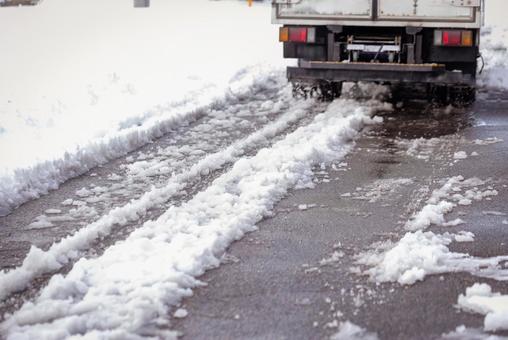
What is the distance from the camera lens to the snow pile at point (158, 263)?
4.05 meters

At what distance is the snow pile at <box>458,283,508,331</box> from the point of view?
4016mm

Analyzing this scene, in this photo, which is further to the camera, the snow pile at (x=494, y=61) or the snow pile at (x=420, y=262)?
the snow pile at (x=494, y=61)

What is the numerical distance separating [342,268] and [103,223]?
5.96 ft

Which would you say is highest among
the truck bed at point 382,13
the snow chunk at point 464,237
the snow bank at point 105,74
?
the truck bed at point 382,13

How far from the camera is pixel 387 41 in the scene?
11.7 meters

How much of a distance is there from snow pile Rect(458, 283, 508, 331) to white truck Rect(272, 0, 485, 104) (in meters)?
6.88

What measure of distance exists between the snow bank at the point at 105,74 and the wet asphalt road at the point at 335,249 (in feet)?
1.94

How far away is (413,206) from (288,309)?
240cm

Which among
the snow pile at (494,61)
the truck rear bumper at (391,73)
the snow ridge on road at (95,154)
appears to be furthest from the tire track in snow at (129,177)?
the snow pile at (494,61)

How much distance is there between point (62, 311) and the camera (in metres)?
4.17

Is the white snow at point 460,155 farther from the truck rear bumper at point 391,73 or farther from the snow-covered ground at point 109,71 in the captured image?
the snow-covered ground at point 109,71

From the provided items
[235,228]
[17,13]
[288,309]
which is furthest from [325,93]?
[17,13]

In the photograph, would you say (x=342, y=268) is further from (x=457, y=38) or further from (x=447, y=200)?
(x=457, y=38)

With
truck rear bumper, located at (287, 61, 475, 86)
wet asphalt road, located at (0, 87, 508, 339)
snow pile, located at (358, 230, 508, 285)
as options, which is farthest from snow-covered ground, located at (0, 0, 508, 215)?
snow pile, located at (358, 230, 508, 285)
